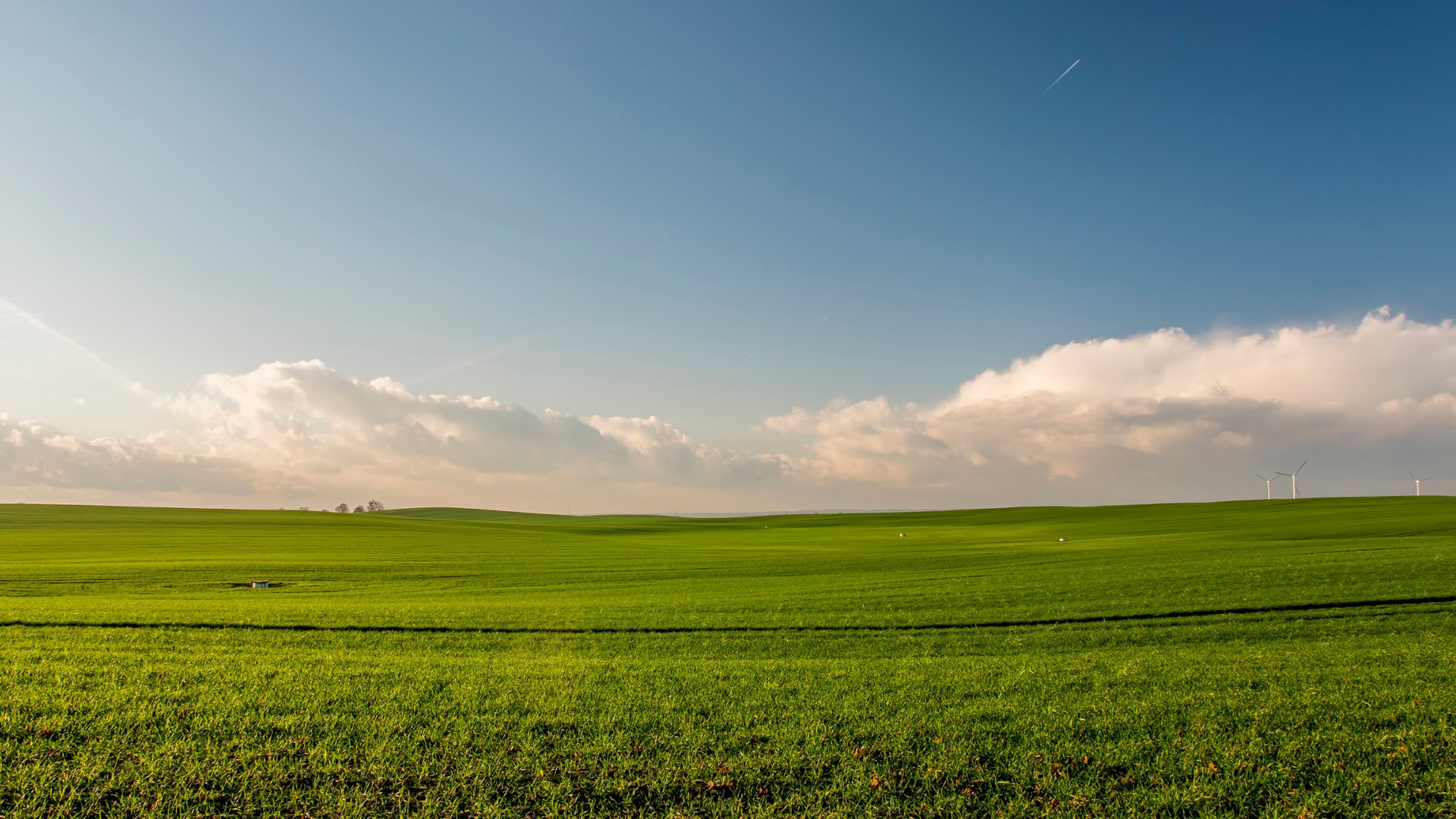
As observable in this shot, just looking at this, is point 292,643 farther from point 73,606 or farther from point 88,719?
point 73,606

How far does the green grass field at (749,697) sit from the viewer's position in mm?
6742

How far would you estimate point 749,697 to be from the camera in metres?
9.84

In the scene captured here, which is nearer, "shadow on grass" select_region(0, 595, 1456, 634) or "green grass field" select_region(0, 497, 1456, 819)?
"green grass field" select_region(0, 497, 1456, 819)

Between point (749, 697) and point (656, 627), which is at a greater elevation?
point (749, 697)

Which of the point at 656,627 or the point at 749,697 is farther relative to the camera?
the point at 656,627

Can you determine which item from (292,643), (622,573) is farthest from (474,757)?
(622,573)

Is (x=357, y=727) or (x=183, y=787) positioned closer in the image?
(x=183, y=787)

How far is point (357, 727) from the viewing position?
8.15 m

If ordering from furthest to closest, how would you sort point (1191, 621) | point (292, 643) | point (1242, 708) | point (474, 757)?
point (1191, 621), point (292, 643), point (1242, 708), point (474, 757)

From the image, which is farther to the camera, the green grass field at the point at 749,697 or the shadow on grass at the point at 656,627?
the shadow on grass at the point at 656,627

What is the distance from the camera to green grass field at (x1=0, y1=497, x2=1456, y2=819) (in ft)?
22.1

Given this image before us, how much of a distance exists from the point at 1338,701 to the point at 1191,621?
8.77 m

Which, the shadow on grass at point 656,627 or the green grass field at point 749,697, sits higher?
the green grass field at point 749,697

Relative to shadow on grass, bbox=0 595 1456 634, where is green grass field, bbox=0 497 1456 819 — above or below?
above
